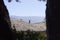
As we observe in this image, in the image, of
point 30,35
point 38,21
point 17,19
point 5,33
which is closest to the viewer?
point 5,33

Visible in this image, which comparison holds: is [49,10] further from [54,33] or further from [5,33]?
[5,33]

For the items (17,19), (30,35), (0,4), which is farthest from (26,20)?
(0,4)

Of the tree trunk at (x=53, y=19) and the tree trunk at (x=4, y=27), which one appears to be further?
the tree trunk at (x=4, y=27)

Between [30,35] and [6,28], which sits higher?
[6,28]

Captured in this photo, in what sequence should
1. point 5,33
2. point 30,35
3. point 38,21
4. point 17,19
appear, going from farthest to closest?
point 38,21
point 17,19
point 30,35
point 5,33

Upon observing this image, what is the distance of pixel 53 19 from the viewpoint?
407 cm

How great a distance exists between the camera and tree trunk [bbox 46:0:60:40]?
3.97m

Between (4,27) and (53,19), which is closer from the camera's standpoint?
(53,19)

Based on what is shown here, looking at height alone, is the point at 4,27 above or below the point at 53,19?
below

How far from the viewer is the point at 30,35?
10.0m

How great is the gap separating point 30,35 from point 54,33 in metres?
6.03

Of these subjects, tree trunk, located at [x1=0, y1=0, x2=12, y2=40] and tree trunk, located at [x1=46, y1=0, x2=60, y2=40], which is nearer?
tree trunk, located at [x1=46, y1=0, x2=60, y2=40]

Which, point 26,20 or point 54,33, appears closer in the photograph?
point 54,33

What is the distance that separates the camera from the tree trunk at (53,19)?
3975 millimetres
